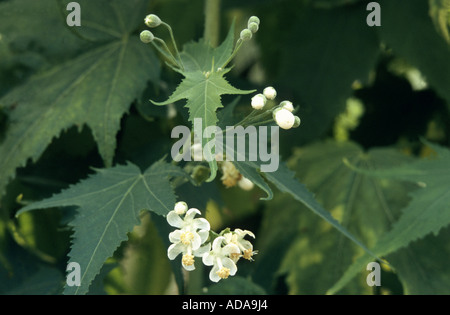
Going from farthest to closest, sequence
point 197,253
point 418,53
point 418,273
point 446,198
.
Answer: point 418,53 → point 418,273 → point 446,198 → point 197,253

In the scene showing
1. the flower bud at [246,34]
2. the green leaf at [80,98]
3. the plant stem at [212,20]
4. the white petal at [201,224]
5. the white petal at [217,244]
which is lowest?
the white petal at [217,244]

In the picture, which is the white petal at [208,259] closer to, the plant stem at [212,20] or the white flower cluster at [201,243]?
the white flower cluster at [201,243]

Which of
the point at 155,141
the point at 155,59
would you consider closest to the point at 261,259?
the point at 155,141

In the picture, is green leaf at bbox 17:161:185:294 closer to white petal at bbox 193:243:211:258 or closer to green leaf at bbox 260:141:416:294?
white petal at bbox 193:243:211:258

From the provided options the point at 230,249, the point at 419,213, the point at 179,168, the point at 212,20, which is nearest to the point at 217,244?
the point at 230,249

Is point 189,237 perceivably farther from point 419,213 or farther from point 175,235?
point 419,213

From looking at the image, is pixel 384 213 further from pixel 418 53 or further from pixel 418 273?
pixel 418 53

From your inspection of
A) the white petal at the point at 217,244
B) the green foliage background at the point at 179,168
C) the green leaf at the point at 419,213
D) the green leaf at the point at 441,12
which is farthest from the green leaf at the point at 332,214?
the white petal at the point at 217,244
